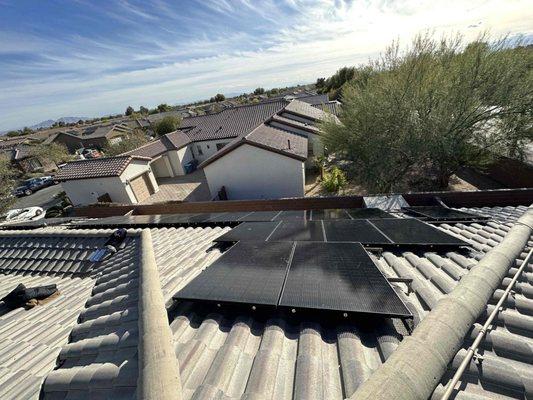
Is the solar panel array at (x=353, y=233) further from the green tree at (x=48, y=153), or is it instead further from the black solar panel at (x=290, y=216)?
the green tree at (x=48, y=153)

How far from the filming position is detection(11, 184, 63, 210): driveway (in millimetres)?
29062

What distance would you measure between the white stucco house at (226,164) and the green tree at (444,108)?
5763mm

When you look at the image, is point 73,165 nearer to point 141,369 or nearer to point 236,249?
point 236,249

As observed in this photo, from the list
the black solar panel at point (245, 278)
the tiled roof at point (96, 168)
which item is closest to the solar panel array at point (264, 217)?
the black solar panel at point (245, 278)

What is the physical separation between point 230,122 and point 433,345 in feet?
115

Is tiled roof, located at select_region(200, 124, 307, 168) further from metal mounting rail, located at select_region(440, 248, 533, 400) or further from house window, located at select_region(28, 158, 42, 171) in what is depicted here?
house window, located at select_region(28, 158, 42, 171)

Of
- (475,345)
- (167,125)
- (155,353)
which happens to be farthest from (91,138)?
(475,345)

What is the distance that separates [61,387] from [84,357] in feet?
1.46

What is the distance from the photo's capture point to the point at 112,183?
23.0 metres

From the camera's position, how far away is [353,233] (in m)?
5.93

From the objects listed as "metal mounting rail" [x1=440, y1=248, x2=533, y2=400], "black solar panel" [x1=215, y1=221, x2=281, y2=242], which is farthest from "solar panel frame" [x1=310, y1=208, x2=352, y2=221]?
"metal mounting rail" [x1=440, y1=248, x2=533, y2=400]

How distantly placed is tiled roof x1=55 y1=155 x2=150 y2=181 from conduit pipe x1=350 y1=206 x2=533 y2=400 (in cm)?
2530

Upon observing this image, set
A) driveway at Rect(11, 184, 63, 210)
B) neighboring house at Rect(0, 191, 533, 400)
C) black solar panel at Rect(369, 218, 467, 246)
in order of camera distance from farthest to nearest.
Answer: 1. driveway at Rect(11, 184, 63, 210)
2. black solar panel at Rect(369, 218, 467, 246)
3. neighboring house at Rect(0, 191, 533, 400)

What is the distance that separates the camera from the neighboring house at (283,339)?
7.17 feet
